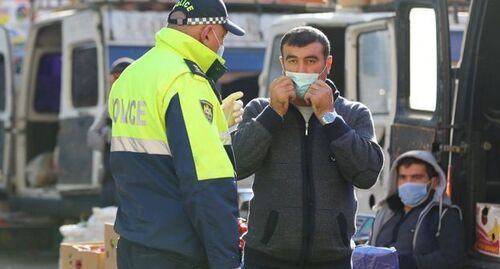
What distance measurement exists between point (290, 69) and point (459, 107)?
177cm

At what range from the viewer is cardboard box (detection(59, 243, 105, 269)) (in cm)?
679

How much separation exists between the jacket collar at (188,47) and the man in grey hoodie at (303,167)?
433 mm

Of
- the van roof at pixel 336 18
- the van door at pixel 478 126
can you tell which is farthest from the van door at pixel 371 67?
the van door at pixel 478 126

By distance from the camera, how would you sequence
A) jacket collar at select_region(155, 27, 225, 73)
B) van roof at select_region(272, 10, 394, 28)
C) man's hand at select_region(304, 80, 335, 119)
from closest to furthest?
jacket collar at select_region(155, 27, 225, 73) < man's hand at select_region(304, 80, 335, 119) < van roof at select_region(272, 10, 394, 28)

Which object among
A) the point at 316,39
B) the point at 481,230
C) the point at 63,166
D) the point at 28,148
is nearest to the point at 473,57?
the point at 481,230

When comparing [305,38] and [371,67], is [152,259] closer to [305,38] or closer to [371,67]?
[305,38]

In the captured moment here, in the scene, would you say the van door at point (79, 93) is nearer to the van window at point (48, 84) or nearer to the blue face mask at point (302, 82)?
the van window at point (48, 84)

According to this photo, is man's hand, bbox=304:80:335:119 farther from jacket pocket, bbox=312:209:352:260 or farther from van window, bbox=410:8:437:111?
van window, bbox=410:8:437:111

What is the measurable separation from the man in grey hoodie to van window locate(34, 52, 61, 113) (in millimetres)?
9170

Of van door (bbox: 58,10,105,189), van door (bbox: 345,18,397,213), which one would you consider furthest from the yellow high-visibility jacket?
van door (bbox: 58,10,105,189)

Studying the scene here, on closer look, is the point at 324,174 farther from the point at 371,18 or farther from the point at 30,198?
the point at 30,198

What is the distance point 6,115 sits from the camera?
1387cm

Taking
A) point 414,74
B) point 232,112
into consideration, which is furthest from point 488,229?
point 232,112

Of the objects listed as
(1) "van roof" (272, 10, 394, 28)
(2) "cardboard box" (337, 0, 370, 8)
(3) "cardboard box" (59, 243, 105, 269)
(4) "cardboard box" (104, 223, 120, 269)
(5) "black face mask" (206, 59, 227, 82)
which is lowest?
(3) "cardboard box" (59, 243, 105, 269)
